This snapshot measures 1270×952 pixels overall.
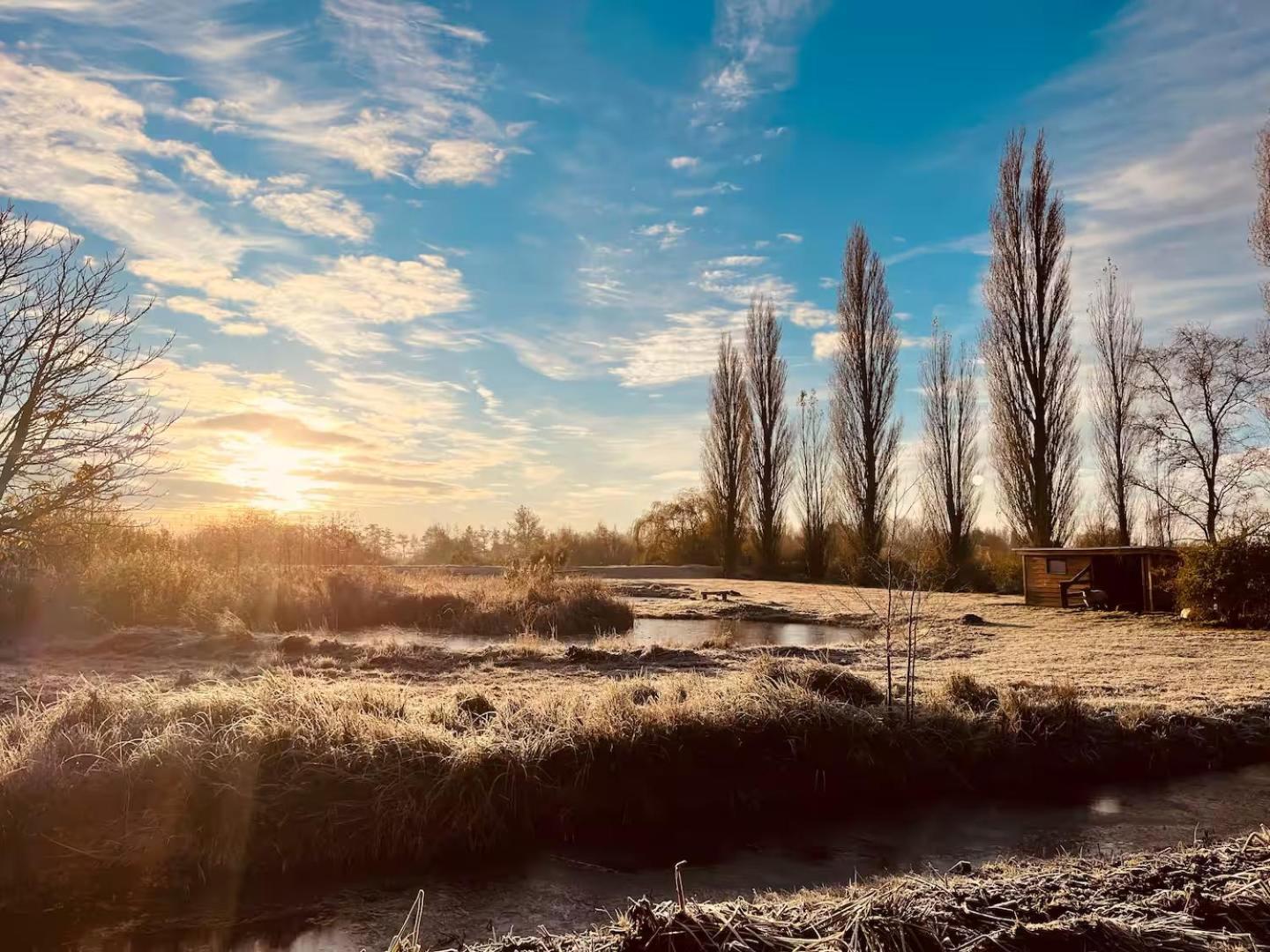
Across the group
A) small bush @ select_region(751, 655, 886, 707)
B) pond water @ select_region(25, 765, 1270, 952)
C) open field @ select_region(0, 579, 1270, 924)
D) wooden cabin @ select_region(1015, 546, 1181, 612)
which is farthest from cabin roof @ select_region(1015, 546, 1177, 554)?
small bush @ select_region(751, 655, 886, 707)

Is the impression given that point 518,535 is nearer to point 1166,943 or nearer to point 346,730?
point 346,730

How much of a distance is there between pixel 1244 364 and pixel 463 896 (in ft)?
87.8

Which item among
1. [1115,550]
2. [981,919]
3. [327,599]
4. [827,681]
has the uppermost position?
[1115,550]

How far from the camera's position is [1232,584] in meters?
16.5

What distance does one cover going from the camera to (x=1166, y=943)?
3004 mm

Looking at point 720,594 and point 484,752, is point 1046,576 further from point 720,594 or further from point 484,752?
point 484,752

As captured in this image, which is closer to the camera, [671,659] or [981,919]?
[981,919]

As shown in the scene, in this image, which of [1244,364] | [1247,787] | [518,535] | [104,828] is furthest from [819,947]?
[518,535]

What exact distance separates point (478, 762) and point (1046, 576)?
779 inches

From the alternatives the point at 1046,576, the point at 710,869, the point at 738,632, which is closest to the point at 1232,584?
the point at 1046,576

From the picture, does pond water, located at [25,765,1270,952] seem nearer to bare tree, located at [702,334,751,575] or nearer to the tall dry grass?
the tall dry grass

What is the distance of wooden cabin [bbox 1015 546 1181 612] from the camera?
19.3 m

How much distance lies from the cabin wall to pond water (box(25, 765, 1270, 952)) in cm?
1500

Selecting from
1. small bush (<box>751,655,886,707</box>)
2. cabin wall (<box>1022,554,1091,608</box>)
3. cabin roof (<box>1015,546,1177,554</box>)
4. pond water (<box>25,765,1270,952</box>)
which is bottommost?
pond water (<box>25,765,1270,952</box>)
